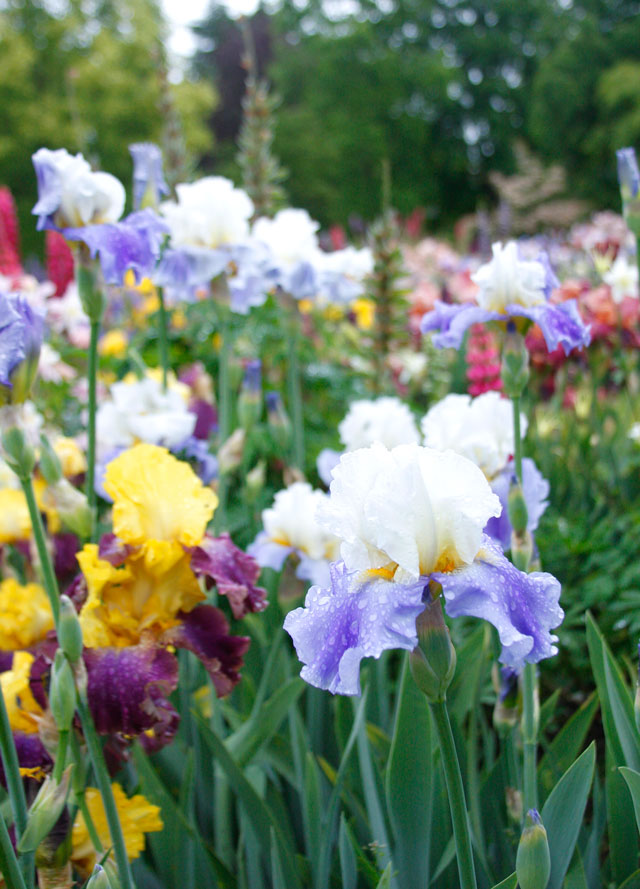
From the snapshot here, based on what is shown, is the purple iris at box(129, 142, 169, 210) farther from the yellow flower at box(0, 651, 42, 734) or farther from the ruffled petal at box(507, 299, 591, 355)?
the yellow flower at box(0, 651, 42, 734)

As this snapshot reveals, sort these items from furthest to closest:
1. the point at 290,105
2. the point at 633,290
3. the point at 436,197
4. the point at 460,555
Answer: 1. the point at 290,105
2. the point at 436,197
3. the point at 633,290
4. the point at 460,555

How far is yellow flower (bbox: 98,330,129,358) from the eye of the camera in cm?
376

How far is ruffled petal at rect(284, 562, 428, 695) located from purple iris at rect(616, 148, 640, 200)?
1385 mm

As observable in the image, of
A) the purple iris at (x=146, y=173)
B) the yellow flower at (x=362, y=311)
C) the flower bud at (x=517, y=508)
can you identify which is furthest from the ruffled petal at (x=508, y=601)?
the yellow flower at (x=362, y=311)

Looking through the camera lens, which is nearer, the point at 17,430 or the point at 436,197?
the point at 17,430

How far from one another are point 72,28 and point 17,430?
20.6 m

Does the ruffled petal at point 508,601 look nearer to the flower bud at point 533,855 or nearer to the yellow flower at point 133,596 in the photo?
the flower bud at point 533,855

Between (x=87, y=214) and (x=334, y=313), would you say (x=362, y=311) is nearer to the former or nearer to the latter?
(x=334, y=313)

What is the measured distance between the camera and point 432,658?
2.46 feet

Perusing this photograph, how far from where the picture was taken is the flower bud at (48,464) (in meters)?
1.32

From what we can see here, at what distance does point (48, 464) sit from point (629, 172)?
4.67 ft

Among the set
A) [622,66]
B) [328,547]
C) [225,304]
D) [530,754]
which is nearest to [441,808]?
[530,754]

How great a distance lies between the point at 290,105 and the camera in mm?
25703

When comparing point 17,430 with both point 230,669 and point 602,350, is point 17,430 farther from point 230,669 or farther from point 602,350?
point 602,350
